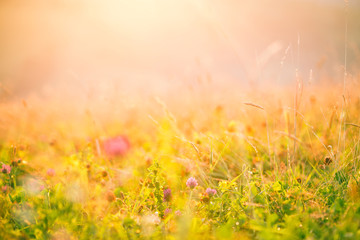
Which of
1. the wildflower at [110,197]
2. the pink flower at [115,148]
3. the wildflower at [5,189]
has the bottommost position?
the pink flower at [115,148]

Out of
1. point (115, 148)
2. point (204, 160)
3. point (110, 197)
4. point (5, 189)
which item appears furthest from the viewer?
point (115, 148)

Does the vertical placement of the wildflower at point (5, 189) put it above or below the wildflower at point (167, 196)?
below

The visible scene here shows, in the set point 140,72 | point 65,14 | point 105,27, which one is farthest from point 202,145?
point 65,14

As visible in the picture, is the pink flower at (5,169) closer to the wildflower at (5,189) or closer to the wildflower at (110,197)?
A: the wildflower at (5,189)

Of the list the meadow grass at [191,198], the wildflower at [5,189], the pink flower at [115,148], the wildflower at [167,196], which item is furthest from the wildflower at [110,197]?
the pink flower at [115,148]

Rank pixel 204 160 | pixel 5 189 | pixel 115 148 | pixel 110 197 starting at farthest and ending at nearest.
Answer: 1. pixel 115 148
2. pixel 204 160
3. pixel 5 189
4. pixel 110 197

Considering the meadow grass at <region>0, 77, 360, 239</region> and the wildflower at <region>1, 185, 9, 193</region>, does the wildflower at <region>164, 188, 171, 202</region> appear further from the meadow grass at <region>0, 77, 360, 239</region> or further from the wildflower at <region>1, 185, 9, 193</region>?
the wildflower at <region>1, 185, 9, 193</region>

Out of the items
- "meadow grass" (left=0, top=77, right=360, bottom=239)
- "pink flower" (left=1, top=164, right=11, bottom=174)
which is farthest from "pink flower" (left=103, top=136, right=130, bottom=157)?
"pink flower" (left=1, top=164, right=11, bottom=174)

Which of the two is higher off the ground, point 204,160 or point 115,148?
point 204,160

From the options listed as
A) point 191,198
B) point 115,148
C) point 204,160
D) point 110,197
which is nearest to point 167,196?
point 191,198

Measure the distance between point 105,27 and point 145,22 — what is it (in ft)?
8.52

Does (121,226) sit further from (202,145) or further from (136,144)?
(136,144)

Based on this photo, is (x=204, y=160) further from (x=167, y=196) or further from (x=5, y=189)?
(x=5, y=189)

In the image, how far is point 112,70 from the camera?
1334cm
